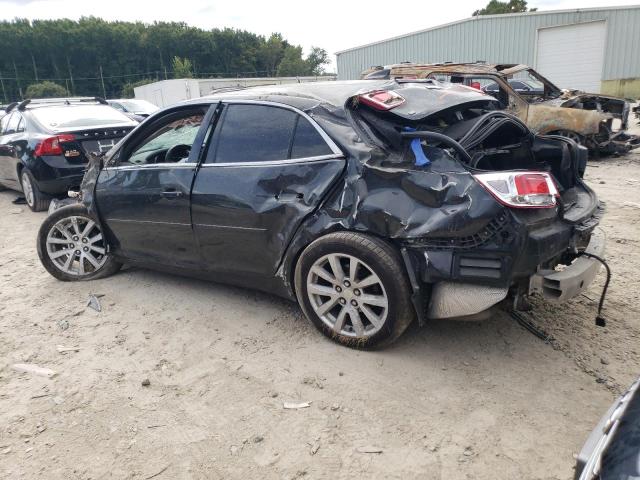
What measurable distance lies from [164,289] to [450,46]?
86.5ft

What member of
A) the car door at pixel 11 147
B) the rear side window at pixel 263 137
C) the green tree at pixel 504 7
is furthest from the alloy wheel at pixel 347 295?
the green tree at pixel 504 7

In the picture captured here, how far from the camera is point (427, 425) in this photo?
102 inches

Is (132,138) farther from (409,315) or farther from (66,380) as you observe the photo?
(409,315)

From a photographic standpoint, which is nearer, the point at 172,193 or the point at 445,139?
the point at 445,139

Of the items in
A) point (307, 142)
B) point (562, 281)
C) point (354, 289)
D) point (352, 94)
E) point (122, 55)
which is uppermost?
point (122, 55)

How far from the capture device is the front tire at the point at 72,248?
4703 millimetres

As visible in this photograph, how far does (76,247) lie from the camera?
15.7 ft

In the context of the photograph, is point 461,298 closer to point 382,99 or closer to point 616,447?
point 382,99

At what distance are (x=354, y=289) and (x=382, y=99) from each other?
1.20m

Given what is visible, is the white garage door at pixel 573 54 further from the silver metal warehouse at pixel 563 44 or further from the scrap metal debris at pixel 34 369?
the scrap metal debris at pixel 34 369

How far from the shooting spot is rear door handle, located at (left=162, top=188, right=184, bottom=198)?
3848 millimetres

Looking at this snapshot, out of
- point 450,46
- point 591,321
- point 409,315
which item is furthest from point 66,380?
point 450,46

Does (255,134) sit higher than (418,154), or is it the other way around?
(255,134)

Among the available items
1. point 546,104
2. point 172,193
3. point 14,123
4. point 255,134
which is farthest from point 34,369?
point 546,104
